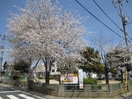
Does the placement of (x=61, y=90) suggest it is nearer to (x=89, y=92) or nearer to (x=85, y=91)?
(x=85, y=91)

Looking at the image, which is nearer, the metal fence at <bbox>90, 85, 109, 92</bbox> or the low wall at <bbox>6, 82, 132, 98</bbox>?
the low wall at <bbox>6, 82, 132, 98</bbox>

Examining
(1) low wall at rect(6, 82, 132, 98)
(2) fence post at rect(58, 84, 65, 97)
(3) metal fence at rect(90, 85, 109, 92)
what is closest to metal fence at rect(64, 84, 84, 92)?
(1) low wall at rect(6, 82, 132, 98)

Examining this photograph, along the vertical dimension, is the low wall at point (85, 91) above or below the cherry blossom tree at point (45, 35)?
below

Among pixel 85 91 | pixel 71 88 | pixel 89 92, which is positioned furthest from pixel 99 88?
pixel 71 88

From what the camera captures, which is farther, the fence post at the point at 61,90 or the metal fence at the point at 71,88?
the metal fence at the point at 71,88

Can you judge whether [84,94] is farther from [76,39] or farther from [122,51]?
[122,51]

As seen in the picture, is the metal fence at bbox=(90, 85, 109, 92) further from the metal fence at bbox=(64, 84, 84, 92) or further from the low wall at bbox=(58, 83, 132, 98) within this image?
the metal fence at bbox=(64, 84, 84, 92)

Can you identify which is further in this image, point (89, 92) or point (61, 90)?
point (61, 90)

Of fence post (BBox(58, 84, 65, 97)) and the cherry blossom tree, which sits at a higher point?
the cherry blossom tree

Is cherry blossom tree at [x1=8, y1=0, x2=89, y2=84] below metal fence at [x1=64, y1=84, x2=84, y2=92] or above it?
above

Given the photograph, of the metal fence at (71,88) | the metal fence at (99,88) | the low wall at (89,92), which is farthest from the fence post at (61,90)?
the metal fence at (99,88)

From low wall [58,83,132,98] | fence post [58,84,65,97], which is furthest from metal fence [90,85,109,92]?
fence post [58,84,65,97]

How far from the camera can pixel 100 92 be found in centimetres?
1435

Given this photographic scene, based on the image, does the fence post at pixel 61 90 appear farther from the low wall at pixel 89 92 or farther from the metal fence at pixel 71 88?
the metal fence at pixel 71 88
